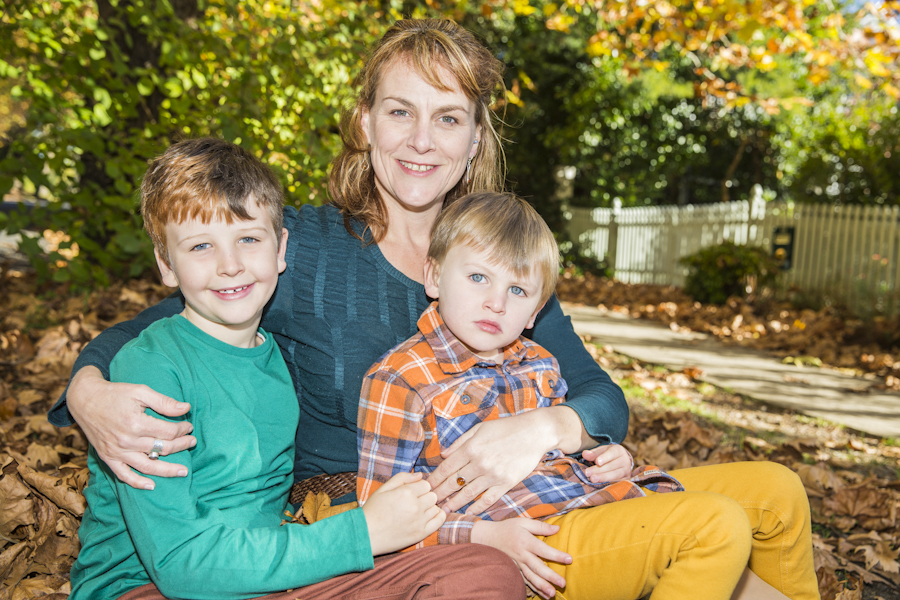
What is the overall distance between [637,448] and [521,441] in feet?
6.14

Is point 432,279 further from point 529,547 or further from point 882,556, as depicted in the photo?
point 882,556

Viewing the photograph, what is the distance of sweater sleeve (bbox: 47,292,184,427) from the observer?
5.82 ft

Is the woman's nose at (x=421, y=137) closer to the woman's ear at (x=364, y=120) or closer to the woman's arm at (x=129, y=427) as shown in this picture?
the woman's ear at (x=364, y=120)

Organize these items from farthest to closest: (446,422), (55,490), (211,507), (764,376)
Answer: (764,376), (55,490), (446,422), (211,507)

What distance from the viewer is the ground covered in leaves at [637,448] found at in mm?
2150

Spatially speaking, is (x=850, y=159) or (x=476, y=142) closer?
(x=476, y=142)

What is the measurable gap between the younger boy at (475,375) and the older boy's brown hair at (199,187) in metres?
0.55

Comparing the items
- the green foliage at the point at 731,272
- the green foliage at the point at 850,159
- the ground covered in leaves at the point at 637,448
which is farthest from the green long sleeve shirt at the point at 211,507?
the green foliage at the point at 850,159

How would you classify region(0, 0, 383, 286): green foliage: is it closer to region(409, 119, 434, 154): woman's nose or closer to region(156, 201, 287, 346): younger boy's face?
region(409, 119, 434, 154): woman's nose

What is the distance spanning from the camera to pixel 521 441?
174 centimetres

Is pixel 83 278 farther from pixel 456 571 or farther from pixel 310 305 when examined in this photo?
pixel 456 571

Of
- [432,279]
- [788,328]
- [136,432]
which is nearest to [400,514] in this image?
[136,432]

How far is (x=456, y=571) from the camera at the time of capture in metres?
1.46

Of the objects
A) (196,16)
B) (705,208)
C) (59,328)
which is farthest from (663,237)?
(59,328)
